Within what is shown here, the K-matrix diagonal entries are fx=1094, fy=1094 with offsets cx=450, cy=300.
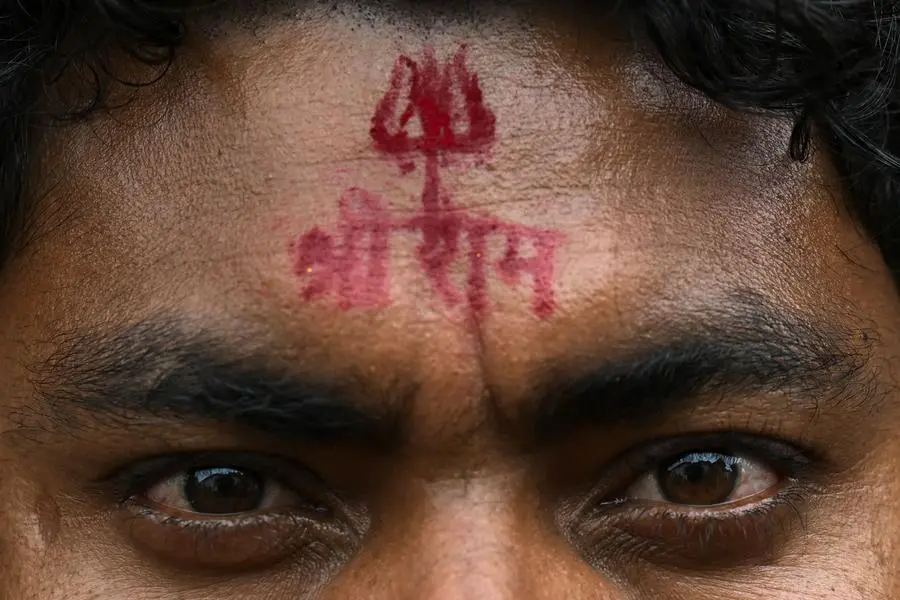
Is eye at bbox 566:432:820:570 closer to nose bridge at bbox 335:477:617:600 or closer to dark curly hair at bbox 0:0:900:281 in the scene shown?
nose bridge at bbox 335:477:617:600

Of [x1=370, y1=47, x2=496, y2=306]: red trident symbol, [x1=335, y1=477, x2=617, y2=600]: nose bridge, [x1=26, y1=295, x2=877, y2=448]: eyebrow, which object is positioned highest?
[x1=370, y1=47, x2=496, y2=306]: red trident symbol

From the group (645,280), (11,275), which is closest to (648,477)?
(645,280)

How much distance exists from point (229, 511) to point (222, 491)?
4cm

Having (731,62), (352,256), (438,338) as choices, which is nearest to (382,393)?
(438,338)

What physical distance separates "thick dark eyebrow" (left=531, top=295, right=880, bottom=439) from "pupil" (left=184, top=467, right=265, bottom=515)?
0.50 meters

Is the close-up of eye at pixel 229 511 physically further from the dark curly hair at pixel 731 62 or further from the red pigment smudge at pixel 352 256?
the dark curly hair at pixel 731 62

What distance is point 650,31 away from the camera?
1.82 m

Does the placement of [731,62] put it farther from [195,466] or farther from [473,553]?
[195,466]

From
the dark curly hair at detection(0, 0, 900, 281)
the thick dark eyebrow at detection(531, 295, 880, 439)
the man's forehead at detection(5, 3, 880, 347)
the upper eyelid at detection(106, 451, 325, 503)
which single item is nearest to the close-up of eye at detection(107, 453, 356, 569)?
the upper eyelid at detection(106, 451, 325, 503)

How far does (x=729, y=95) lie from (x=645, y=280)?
0.36m

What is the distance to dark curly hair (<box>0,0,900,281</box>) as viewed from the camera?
1.79m

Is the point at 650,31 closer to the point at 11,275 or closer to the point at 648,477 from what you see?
the point at 648,477

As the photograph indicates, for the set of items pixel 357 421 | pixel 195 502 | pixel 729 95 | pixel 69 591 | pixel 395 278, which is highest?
pixel 729 95

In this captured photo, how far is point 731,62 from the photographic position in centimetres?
182
